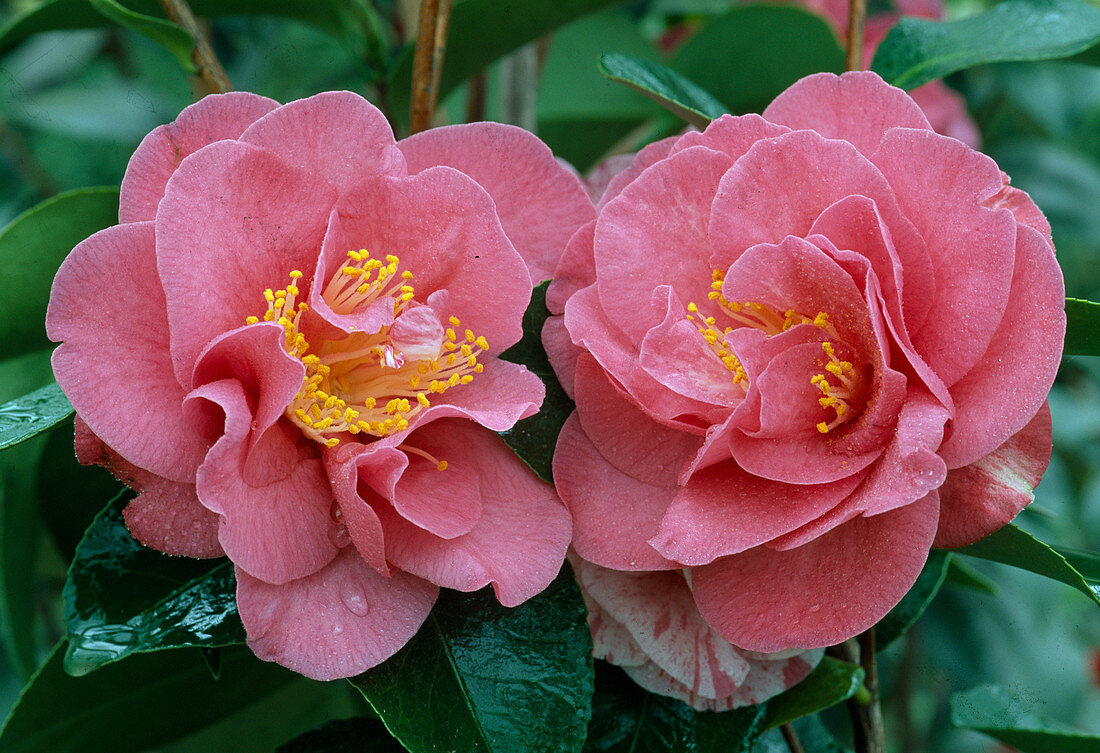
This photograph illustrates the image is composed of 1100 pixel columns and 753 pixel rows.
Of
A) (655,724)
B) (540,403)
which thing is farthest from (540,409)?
(655,724)

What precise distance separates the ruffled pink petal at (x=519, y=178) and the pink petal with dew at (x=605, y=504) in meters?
0.15

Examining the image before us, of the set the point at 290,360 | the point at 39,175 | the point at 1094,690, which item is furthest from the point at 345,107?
the point at 1094,690

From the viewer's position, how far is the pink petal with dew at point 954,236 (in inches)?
24.9

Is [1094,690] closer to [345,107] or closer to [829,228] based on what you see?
[829,228]

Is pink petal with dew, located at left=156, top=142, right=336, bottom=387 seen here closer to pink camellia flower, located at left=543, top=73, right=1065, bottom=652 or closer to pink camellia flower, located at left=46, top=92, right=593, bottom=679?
pink camellia flower, located at left=46, top=92, right=593, bottom=679

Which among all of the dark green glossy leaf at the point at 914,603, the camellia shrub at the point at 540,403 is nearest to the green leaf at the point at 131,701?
the camellia shrub at the point at 540,403

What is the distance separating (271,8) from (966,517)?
95cm

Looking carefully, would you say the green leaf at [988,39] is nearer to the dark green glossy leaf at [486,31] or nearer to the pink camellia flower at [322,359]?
the dark green glossy leaf at [486,31]

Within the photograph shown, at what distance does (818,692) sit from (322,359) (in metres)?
0.47

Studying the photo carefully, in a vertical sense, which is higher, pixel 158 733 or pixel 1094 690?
pixel 158 733

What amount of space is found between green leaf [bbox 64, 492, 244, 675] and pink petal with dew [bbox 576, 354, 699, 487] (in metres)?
0.29

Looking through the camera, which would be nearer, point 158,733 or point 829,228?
point 829,228

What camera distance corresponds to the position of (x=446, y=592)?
0.75 metres

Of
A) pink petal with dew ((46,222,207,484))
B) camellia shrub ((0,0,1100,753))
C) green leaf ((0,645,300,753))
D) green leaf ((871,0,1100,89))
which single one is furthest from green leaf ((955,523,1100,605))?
green leaf ((0,645,300,753))
